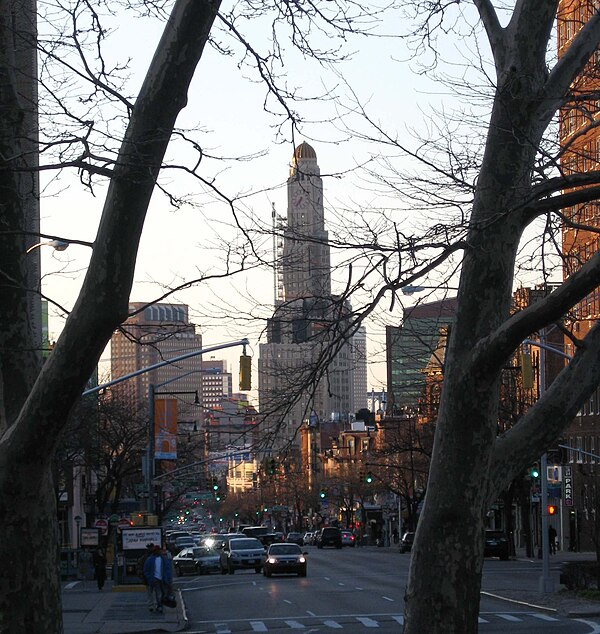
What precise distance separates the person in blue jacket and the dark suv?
63.6 m

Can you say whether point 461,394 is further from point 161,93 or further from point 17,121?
point 17,121

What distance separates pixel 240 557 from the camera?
5788cm

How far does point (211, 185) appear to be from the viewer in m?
8.16

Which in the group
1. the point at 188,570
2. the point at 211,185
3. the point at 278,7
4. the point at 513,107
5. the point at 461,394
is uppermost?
the point at 278,7

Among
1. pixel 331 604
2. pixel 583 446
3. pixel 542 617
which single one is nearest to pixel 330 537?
pixel 583 446

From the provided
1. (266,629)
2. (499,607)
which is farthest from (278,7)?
(499,607)

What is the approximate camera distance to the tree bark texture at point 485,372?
8.37 metres

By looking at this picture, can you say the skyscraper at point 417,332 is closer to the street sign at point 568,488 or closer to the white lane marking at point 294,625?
the white lane marking at point 294,625

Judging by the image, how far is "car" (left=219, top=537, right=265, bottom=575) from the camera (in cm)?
5757

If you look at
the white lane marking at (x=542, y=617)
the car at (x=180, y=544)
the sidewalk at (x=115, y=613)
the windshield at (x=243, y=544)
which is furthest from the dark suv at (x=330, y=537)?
the white lane marking at (x=542, y=617)

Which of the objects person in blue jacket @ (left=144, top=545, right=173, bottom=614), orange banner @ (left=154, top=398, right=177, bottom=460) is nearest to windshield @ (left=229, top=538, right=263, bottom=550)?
orange banner @ (left=154, top=398, right=177, bottom=460)

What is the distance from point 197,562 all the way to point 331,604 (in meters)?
25.0

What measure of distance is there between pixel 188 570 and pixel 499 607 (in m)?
28.5

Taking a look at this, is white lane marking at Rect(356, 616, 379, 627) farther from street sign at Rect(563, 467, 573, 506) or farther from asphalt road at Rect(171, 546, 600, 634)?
street sign at Rect(563, 467, 573, 506)
